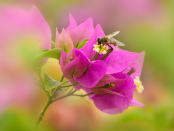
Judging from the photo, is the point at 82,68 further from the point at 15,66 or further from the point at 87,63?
the point at 15,66

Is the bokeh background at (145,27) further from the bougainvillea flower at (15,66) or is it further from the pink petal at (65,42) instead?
the bougainvillea flower at (15,66)

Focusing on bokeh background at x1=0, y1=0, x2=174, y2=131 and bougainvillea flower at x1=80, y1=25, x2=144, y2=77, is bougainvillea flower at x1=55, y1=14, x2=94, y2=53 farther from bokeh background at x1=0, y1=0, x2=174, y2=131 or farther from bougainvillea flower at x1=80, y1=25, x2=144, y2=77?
bokeh background at x1=0, y1=0, x2=174, y2=131

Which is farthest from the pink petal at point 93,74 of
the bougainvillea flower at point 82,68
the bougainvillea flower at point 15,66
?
the bougainvillea flower at point 15,66

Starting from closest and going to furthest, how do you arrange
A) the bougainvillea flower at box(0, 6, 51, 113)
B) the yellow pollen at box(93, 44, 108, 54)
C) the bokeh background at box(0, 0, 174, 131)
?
the bougainvillea flower at box(0, 6, 51, 113), the yellow pollen at box(93, 44, 108, 54), the bokeh background at box(0, 0, 174, 131)

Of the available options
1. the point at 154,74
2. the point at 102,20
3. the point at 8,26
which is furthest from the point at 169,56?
the point at 8,26

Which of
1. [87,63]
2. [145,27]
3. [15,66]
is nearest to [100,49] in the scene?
[87,63]

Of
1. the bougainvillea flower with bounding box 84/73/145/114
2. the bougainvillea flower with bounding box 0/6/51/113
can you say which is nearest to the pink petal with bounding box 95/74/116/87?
the bougainvillea flower with bounding box 84/73/145/114
